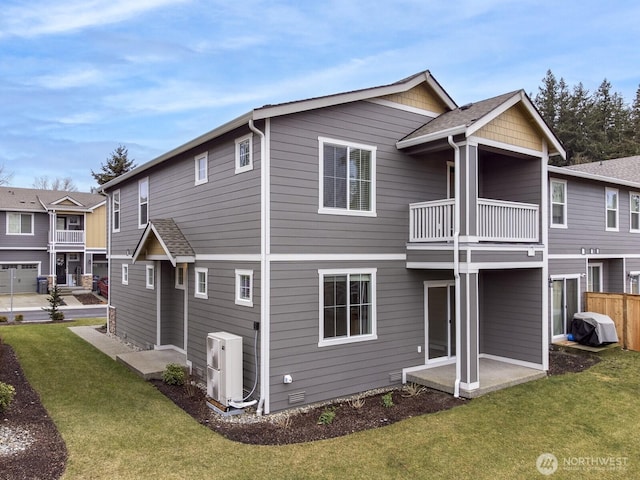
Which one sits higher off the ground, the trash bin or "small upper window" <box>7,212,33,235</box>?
"small upper window" <box>7,212,33,235</box>

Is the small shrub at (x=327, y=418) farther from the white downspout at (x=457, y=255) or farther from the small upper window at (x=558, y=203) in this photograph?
the small upper window at (x=558, y=203)

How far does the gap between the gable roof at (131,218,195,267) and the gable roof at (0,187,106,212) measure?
2220 centimetres

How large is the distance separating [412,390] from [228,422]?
3809 mm

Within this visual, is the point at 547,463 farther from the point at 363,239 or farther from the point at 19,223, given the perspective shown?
the point at 19,223

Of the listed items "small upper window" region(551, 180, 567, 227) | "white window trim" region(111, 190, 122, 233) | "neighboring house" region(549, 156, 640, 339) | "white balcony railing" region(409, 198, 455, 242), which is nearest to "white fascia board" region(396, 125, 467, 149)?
"white balcony railing" region(409, 198, 455, 242)

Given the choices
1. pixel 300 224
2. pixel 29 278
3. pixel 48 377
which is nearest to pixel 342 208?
pixel 300 224

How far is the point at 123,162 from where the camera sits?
146ft

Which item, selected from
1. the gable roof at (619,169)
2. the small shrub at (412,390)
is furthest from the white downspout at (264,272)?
the gable roof at (619,169)

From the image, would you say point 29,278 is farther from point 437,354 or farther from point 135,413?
point 437,354

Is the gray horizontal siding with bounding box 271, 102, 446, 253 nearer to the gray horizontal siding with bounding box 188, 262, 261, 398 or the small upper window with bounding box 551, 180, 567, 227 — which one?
the gray horizontal siding with bounding box 188, 262, 261, 398

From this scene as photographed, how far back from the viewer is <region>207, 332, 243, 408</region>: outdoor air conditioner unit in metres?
8.02

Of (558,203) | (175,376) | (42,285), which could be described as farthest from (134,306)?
(42,285)

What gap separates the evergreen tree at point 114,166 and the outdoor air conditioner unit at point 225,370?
133 ft

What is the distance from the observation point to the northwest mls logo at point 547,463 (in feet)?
19.1
